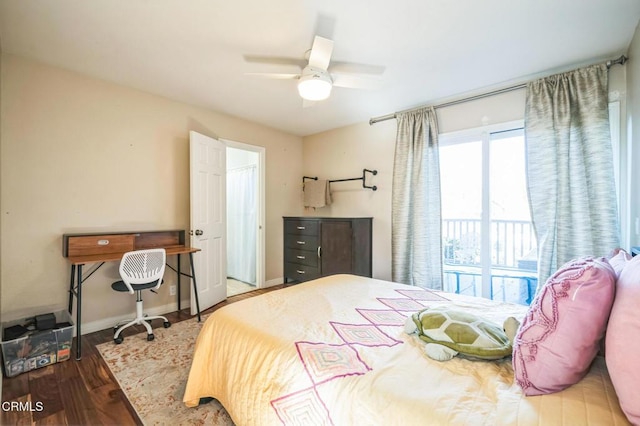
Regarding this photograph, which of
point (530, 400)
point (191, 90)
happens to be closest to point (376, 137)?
point (191, 90)

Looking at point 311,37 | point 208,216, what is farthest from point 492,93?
point 208,216

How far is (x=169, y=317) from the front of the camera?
10.0 feet

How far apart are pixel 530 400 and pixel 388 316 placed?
0.75 meters

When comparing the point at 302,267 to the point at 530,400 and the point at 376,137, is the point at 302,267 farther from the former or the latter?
the point at 530,400

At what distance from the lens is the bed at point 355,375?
83 cm

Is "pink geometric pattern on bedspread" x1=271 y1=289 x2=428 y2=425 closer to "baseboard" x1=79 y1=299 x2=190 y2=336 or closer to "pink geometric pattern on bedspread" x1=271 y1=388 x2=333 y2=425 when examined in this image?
"pink geometric pattern on bedspread" x1=271 y1=388 x2=333 y2=425

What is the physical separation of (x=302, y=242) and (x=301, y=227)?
0.21 meters

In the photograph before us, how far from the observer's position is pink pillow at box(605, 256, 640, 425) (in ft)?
2.31

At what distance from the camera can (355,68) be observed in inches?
95.6

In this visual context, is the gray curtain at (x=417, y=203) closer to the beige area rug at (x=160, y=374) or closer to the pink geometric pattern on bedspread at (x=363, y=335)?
the pink geometric pattern on bedspread at (x=363, y=335)

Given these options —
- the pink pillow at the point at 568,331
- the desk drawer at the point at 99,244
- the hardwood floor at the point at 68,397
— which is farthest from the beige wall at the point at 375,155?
the hardwood floor at the point at 68,397

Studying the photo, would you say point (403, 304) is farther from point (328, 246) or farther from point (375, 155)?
point (375, 155)

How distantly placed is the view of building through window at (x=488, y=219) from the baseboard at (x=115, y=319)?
10.3 ft

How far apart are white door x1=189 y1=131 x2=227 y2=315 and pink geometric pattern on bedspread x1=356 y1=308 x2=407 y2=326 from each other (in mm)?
2203
